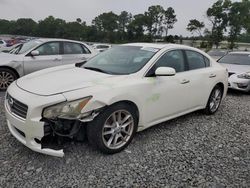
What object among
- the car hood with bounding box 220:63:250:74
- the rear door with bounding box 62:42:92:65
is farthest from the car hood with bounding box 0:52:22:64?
the car hood with bounding box 220:63:250:74

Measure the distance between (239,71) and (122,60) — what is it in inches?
193

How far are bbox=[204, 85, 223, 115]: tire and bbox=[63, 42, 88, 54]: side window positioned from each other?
13.8 feet

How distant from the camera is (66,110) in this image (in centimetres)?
278

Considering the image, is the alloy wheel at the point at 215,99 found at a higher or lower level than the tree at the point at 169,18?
lower

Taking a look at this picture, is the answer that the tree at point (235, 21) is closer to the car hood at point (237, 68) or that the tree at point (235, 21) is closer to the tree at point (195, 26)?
the tree at point (195, 26)

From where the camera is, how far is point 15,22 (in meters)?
77.6

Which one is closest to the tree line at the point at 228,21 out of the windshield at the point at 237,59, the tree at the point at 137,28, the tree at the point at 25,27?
the tree at the point at 137,28

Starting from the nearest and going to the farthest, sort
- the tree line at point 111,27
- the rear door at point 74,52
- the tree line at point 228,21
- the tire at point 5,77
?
the tire at point 5,77 → the rear door at point 74,52 → the tree line at point 228,21 → the tree line at point 111,27

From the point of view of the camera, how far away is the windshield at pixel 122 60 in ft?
12.0

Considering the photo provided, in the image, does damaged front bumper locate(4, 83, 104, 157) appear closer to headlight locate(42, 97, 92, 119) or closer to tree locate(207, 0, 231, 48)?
headlight locate(42, 97, 92, 119)

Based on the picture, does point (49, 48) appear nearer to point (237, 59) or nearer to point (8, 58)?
point (8, 58)

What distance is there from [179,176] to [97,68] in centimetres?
195

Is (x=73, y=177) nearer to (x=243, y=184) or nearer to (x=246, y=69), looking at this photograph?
(x=243, y=184)

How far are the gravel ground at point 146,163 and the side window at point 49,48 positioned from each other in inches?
128
